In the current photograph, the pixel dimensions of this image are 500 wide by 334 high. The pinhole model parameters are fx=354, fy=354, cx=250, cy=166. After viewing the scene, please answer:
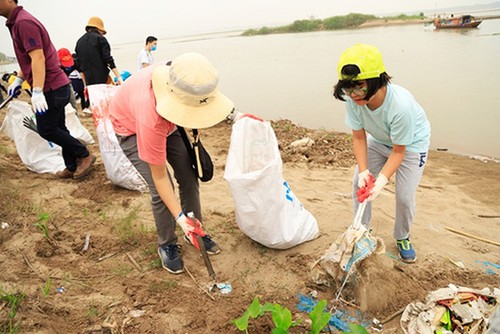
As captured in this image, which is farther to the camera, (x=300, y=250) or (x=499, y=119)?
(x=499, y=119)

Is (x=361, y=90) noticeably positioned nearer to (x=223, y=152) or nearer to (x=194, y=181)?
(x=194, y=181)

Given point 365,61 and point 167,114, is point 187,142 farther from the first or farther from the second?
point 365,61

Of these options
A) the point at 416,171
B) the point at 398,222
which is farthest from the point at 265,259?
the point at 416,171

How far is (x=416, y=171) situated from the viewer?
195 centimetres

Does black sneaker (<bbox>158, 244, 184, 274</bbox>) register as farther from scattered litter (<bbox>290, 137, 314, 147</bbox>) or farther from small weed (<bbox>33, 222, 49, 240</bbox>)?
scattered litter (<bbox>290, 137, 314, 147</bbox>)

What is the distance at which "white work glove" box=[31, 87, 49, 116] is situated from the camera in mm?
2589

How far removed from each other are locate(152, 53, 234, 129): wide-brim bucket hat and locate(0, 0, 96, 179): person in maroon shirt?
63.8 inches

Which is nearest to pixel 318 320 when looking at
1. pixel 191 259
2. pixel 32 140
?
pixel 191 259

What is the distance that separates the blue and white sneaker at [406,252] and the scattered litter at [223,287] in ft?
3.50

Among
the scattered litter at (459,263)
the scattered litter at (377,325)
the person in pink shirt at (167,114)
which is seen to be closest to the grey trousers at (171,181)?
the person in pink shirt at (167,114)

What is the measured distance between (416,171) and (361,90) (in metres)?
0.65

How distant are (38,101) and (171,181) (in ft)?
4.61

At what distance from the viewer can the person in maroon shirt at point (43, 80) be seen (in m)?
2.45

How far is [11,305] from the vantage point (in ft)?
5.16
